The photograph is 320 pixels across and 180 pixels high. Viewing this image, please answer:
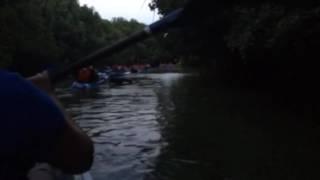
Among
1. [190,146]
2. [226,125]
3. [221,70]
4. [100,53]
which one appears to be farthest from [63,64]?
[221,70]

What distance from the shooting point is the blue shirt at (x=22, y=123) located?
6.06ft

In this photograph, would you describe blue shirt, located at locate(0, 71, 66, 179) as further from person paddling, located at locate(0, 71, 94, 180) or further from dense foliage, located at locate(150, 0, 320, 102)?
dense foliage, located at locate(150, 0, 320, 102)

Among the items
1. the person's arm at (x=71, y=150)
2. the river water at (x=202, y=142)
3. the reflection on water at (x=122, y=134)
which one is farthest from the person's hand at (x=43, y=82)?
the reflection on water at (x=122, y=134)


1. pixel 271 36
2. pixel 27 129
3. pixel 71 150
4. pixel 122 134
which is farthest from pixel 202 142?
pixel 27 129

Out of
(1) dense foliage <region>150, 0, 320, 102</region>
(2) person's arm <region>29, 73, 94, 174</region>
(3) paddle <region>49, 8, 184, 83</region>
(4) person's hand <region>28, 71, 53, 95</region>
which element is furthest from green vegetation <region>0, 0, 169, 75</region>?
(1) dense foliage <region>150, 0, 320, 102</region>

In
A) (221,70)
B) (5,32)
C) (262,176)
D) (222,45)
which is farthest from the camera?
(221,70)

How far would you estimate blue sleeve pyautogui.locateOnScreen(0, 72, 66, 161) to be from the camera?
1.85 meters

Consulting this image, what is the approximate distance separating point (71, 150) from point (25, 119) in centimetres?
18

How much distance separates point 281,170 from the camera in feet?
39.9

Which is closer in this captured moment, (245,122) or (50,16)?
(245,122)

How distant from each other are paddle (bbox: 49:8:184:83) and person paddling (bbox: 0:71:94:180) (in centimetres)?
57

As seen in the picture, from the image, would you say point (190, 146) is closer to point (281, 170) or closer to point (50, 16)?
point (281, 170)

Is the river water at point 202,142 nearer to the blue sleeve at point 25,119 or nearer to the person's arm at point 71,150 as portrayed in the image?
the person's arm at point 71,150

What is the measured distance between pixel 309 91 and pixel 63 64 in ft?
86.5
